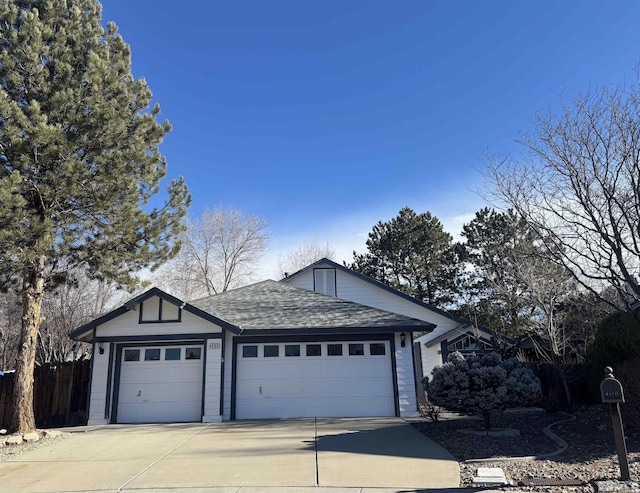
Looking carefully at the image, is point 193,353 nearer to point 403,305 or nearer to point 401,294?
point 403,305

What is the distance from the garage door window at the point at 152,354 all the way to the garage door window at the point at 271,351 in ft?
10.2

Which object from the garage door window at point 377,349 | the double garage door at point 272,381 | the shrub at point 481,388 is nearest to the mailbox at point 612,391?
the shrub at point 481,388

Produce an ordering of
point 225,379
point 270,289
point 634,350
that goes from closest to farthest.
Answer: point 634,350 < point 225,379 < point 270,289

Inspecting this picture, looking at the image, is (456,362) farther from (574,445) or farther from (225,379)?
(225,379)

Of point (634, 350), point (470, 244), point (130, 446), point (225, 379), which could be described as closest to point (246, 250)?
point (470, 244)

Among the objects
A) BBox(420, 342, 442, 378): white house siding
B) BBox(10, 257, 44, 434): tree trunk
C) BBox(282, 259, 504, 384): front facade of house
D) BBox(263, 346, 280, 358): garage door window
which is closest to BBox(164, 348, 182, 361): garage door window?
BBox(263, 346, 280, 358): garage door window

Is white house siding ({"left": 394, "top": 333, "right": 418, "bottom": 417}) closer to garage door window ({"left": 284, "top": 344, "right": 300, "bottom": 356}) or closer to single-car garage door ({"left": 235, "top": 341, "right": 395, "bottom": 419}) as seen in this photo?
single-car garage door ({"left": 235, "top": 341, "right": 395, "bottom": 419})

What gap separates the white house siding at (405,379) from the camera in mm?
13125

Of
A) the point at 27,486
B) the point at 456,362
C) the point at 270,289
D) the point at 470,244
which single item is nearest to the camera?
the point at 27,486

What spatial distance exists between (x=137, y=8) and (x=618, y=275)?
13.6 metres

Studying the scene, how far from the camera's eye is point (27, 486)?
259 inches

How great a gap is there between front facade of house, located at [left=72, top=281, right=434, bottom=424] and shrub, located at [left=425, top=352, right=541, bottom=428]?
3707 mm

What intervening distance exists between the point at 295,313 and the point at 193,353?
10.8 feet

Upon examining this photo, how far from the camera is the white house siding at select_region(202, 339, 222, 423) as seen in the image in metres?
12.7
